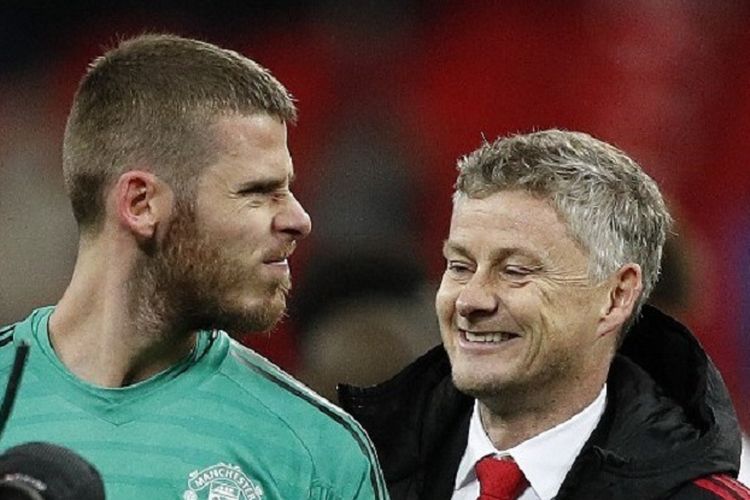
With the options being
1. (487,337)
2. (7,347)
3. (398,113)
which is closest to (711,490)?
(487,337)

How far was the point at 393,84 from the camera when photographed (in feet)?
13.2

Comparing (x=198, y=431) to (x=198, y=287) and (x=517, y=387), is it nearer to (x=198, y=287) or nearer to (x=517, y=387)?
(x=198, y=287)

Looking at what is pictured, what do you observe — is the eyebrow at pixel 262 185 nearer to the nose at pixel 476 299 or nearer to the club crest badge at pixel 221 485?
the club crest badge at pixel 221 485

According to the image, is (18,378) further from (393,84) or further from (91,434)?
(393,84)

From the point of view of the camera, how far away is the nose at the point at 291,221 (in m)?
1.80

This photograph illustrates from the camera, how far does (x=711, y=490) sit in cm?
213

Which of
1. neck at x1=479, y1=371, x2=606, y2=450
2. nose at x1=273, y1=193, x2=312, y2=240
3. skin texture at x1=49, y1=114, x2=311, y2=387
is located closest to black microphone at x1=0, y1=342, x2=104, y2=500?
skin texture at x1=49, y1=114, x2=311, y2=387

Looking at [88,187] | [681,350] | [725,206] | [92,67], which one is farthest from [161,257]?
[725,206]

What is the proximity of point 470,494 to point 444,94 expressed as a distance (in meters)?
1.90

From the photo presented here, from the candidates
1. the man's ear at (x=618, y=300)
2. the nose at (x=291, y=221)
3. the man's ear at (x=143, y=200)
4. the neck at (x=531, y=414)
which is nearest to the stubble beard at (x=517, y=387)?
the neck at (x=531, y=414)

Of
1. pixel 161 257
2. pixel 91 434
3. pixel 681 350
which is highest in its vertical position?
pixel 161 257

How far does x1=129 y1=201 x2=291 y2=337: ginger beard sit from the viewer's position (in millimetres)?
1793

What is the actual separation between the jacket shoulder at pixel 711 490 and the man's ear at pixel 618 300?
0.95 feet

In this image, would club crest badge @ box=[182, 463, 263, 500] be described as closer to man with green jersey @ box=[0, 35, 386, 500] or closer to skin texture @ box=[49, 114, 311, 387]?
man with green jersey @ box=[0, 35, 386, 500]
